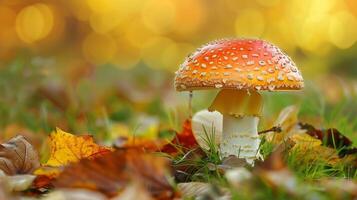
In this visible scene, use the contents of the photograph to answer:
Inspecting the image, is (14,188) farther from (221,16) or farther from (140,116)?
(221,16)

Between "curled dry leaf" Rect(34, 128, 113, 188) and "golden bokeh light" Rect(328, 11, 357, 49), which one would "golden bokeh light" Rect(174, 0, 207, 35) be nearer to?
"golden bokeh light" Rect(328, 11, 357, 49)

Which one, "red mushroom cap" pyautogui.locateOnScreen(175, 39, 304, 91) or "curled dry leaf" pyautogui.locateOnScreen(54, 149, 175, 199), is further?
"red mushroom cap" pyautogui.locateOnScreen(175, 39, 304, 91)

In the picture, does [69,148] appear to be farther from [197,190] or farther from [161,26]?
[161,26]

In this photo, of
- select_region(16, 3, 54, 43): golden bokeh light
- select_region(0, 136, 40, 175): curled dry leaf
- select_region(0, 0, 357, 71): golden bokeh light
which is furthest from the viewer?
select_region(16, 3, 54, 43): golden bokeh light

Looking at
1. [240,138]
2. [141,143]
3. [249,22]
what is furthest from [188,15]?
[240,138]

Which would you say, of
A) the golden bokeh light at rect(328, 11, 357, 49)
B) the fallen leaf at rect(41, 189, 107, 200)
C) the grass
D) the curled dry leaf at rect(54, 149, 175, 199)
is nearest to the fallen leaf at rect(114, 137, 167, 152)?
the grass

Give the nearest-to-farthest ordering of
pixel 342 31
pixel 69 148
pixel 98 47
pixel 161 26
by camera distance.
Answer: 1. pixel 69 148
2. pixel 342 31
3. pixel 98 47
4. pixel 161 26
